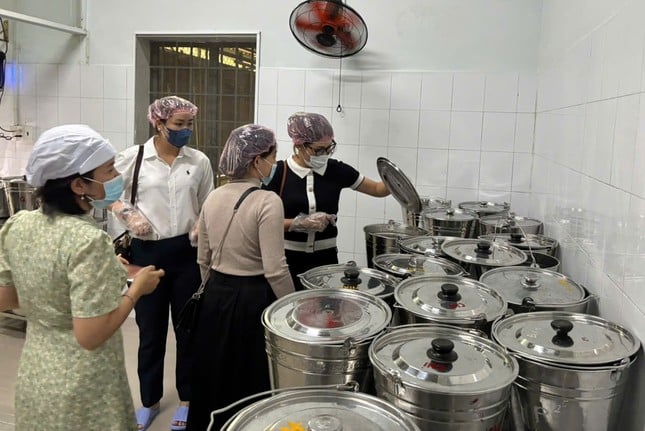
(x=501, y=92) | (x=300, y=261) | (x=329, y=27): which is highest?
(x=329, y=27)

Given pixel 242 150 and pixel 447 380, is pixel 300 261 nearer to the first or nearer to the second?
pixel 242 150

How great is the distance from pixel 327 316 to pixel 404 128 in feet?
7.22

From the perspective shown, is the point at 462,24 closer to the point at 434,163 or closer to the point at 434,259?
the point at 434,163

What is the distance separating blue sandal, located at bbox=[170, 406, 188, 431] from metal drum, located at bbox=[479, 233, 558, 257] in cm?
156

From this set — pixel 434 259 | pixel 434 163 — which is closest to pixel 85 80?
pixel 434 163

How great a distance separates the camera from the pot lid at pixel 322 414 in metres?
0.93

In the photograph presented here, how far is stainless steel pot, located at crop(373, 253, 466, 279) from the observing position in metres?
1.76

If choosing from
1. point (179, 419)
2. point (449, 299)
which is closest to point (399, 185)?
point (449, 299)

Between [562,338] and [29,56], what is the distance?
13.3ft

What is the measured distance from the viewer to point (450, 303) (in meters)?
1.37

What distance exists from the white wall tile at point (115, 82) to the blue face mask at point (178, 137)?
168cm

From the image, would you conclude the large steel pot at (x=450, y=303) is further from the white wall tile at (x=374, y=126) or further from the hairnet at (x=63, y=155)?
the white wall tile at (x=374, y=126)

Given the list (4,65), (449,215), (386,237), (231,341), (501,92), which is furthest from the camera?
(4,65)

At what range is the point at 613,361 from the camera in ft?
3.54
